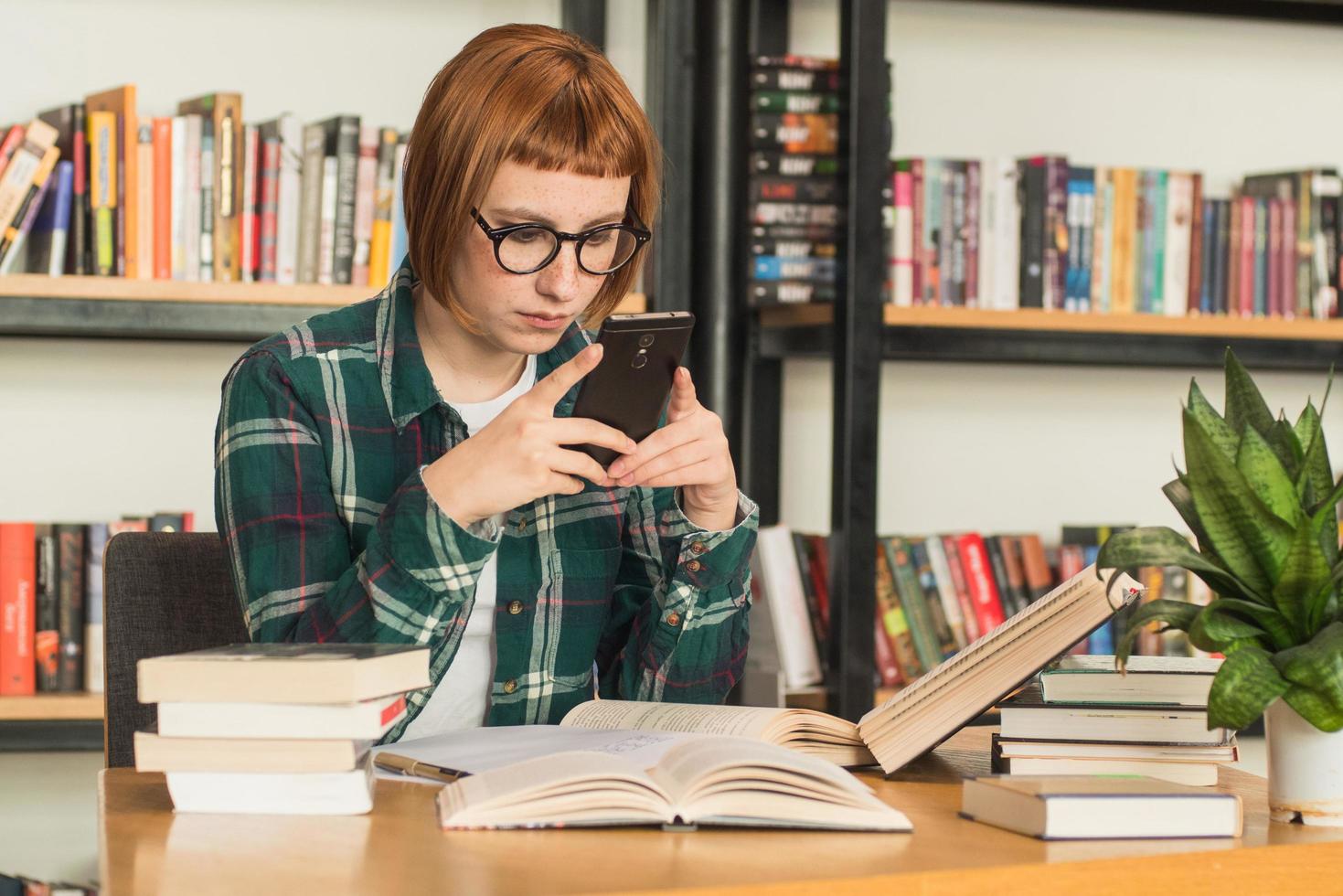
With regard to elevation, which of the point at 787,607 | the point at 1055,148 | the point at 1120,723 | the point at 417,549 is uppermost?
the point at 1055,148

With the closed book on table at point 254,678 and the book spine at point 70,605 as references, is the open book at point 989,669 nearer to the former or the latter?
the closed book on table at point 254,678

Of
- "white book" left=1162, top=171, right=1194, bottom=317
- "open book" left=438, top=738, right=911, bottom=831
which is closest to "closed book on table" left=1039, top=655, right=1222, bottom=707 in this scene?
"open book" left=438, top=738, right=911, bottom=831

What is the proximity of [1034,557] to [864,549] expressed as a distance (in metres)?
0.36

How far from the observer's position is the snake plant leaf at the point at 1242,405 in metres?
0.99

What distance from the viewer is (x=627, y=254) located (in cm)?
131

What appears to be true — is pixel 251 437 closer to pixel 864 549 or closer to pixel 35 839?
pixel 864 549

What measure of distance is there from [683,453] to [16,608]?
1240mm

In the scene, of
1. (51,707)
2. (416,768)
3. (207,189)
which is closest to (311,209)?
(207,189)

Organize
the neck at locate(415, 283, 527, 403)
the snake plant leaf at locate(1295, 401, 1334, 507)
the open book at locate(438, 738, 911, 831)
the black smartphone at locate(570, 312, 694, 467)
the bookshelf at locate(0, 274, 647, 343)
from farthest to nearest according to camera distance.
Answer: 1. the bookshelf at locate(0, 274, 647, 343)
2. the neck at locate(415, 283, 527, 403)
3. the black smartphone at locate(570, 312, 694, 467)
4. the snake plant leaf at locate(1295, 401, 1334, 507)
5. the open book at locate(438, 738, 911, 831)

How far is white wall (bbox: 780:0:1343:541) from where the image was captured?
2.53 meters

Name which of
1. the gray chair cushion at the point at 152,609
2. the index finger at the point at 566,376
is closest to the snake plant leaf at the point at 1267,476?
the index finger at the point at 566,376

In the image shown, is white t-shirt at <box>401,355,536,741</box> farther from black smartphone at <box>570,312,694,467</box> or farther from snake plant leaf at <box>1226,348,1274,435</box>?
snake plant leaf at <box>1226,348,1274,435</box>

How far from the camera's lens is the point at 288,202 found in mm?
2062

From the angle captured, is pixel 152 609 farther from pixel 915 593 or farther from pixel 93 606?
pixel 915 593
